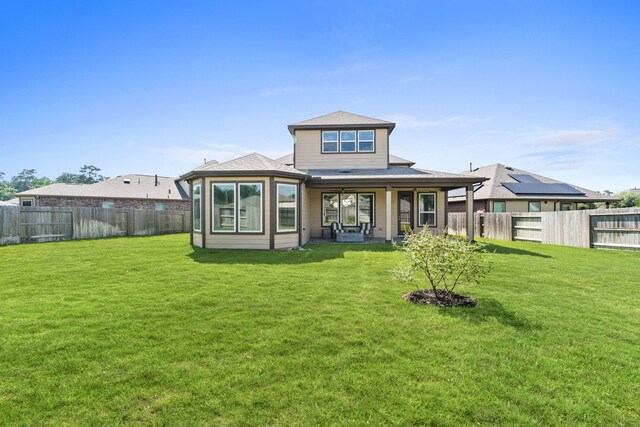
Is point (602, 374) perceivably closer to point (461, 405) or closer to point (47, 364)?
point (461, 405)

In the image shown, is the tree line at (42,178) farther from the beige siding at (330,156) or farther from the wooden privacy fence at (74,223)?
the beige siding at (330,156)

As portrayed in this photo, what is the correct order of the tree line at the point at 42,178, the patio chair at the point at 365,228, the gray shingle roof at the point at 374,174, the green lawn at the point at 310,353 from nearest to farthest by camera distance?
the green lawn at the point at 310,353, the gray shingle roof at the point at 374,174, the patio chair at the point at 365,228, the tree line at the point at 42,178

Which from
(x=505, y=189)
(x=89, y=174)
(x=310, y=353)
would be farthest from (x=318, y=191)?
(x=89, y=174)

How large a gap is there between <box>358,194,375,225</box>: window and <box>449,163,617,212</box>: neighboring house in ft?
32.6

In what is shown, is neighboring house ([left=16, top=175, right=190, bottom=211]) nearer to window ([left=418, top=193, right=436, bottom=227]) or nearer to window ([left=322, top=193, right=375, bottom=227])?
window ([left=322, top=193, right=375, bottom=227])

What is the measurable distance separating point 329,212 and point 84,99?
12951mm

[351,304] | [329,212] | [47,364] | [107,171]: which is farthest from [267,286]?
[107,171]

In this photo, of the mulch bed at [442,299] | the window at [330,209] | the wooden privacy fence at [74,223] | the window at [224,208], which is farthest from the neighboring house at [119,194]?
the mulch bed at [442,299]

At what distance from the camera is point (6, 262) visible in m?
8.13

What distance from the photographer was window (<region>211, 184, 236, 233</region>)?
10641 millimetres

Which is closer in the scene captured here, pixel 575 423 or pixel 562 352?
pixel 575 423

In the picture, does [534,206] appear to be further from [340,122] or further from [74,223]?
[74,223]

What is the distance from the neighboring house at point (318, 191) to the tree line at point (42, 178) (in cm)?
7349

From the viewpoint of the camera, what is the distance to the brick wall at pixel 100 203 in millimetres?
22781
